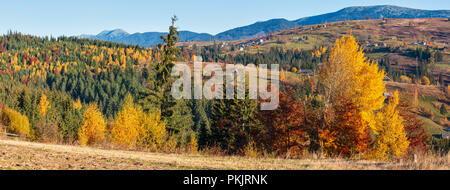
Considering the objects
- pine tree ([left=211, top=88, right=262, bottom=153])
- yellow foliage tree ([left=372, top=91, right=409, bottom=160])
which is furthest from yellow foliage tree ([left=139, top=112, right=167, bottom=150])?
yellow foliage tree ([left=372, top=91, right=409, bottom=160])

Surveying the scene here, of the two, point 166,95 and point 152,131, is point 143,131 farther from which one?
point 166,95

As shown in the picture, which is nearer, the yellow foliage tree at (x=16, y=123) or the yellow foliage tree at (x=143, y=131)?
the yellow foliage tree at (x=143, y=131)

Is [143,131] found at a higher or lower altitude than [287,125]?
lower

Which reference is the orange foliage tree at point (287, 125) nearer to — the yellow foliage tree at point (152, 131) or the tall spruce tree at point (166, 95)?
the tall spruce tree at point (166, 95)

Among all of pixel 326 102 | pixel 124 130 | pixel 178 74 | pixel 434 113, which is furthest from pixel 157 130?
pixel 434 113

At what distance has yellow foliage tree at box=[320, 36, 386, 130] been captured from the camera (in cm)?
2692

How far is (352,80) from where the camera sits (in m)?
27.4

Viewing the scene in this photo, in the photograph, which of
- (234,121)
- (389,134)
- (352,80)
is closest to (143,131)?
(234,121)

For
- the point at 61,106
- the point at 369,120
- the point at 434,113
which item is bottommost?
the point at 434,113

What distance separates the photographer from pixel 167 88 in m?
39.1

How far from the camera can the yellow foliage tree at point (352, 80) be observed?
26.9 meters

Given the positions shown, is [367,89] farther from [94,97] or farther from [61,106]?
[94,97]

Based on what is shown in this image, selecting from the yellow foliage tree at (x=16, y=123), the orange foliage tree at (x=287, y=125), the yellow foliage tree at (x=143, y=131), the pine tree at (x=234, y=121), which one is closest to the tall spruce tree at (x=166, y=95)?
the yellow foliage tree at (x=143, y=131)
